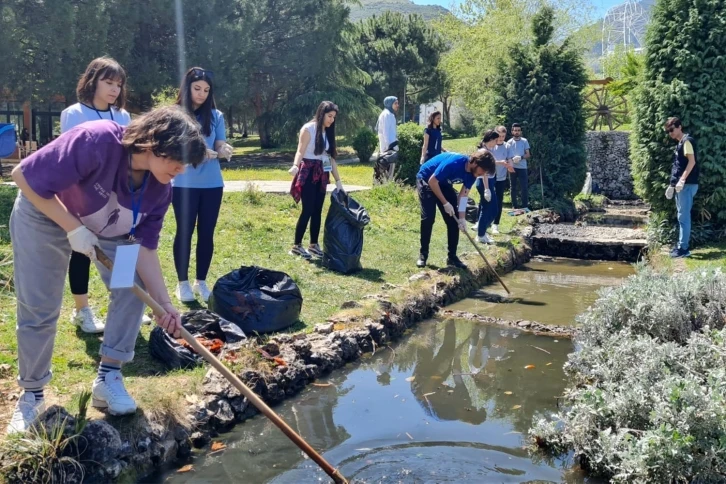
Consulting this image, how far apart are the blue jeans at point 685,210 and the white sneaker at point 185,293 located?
22.2ft

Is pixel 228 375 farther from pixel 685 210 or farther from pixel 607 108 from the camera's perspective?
pixel 607 108

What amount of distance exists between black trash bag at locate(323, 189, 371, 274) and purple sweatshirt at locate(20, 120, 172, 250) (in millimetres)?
4090

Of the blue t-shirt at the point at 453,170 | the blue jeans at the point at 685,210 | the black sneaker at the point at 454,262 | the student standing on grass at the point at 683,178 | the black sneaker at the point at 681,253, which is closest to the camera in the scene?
the blue t-shirt at the point at 453,170

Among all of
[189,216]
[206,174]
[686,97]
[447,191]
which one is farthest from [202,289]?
[686,97]

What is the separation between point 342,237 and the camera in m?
7.62

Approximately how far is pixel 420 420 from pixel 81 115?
298 centimetres

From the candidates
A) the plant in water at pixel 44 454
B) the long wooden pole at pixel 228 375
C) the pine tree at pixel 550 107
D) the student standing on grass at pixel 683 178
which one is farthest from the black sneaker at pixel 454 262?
the pine tree at pixel 550 107

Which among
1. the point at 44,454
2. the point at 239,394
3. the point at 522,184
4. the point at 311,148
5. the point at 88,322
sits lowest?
the point at 239,394

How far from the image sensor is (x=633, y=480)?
362 centimetres

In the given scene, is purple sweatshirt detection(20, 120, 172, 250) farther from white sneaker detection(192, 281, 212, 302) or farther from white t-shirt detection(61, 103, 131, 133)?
white sneaker detection(192, 281, 212, 302)

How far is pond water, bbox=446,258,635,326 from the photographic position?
7.60 meters

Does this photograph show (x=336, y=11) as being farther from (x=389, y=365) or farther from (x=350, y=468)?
(x=350, y=468)

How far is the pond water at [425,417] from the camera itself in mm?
3945

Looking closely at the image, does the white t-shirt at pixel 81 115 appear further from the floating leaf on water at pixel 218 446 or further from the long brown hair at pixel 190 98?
the floating leaf on water at pixel 218 446
